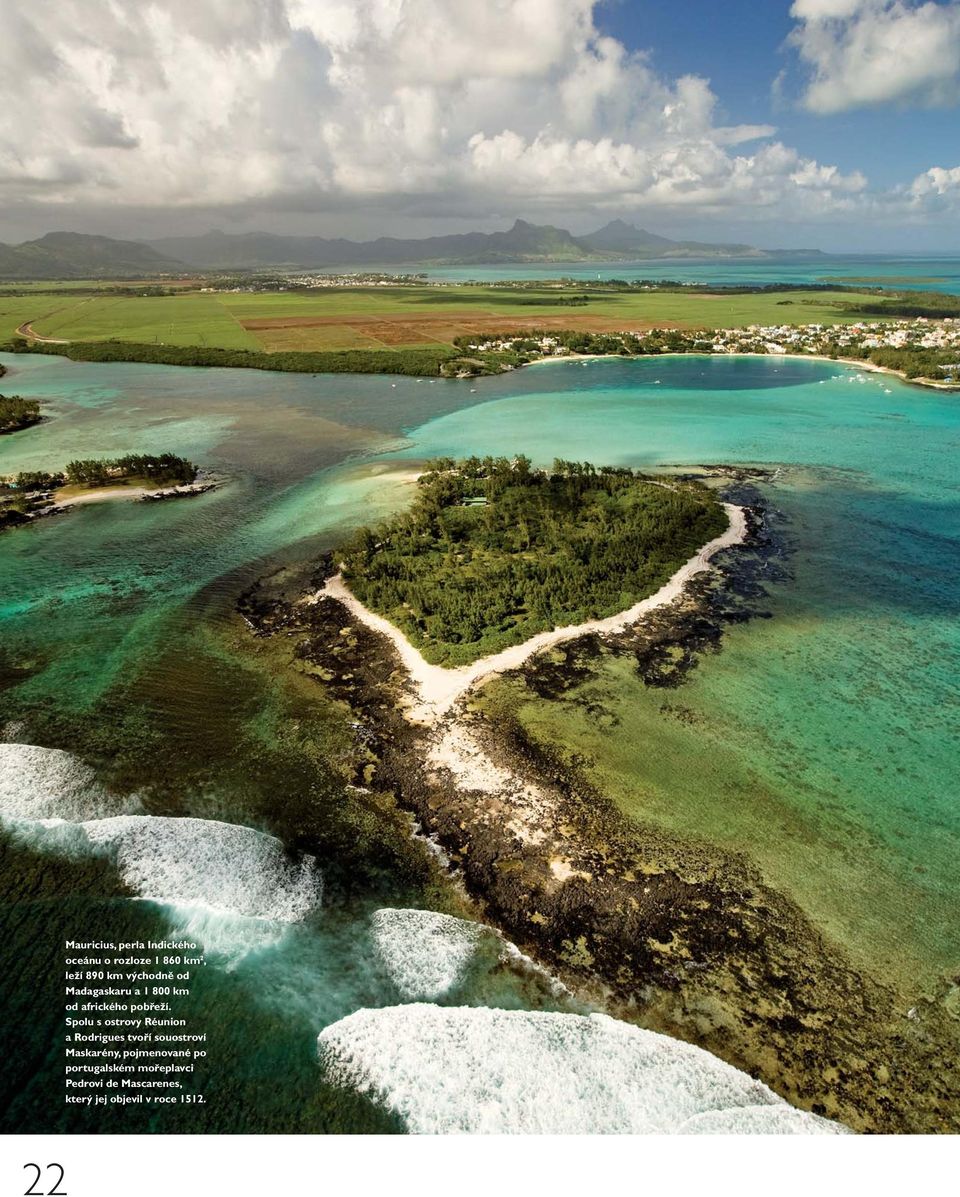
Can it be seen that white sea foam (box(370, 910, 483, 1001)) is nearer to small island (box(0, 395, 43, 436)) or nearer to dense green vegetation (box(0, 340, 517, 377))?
small island (box(0, 395, 43, 436))

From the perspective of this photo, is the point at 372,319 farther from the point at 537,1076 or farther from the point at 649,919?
the point at 537,1076

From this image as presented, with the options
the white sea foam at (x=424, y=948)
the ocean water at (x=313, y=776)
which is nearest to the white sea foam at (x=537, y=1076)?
the ocean water at (x=313, y=776)

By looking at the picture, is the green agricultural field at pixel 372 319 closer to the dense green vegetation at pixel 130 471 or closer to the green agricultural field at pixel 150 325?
the green agricultural field at pixel 150 325

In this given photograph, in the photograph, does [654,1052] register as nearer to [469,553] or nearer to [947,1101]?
[947,1101]

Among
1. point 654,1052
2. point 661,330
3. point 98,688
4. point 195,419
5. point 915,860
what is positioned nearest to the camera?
point 654,1052

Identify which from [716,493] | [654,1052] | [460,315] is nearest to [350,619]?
[654,1052]

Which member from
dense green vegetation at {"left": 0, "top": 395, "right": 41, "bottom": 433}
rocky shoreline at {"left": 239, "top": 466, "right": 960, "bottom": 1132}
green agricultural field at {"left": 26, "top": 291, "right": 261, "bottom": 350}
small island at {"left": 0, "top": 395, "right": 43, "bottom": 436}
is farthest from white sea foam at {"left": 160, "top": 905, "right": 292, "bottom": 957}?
green agricultural field at {"left": 26, "top": 291, "right": 261, "bottom": 350}

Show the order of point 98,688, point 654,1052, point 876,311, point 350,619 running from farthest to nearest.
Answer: point 876,311, point 350,619, point 98,688, point 654,1052
